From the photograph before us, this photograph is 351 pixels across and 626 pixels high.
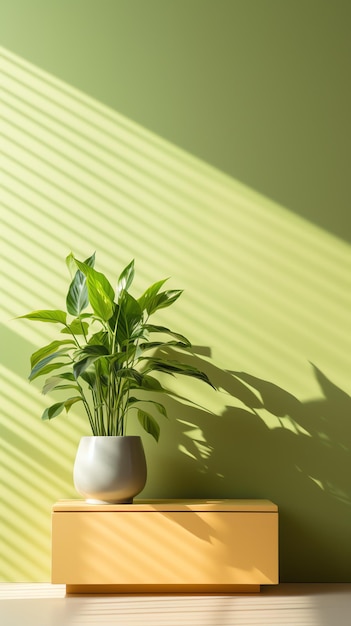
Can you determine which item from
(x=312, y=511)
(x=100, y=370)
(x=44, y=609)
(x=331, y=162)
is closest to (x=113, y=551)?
(x=44, y=609)

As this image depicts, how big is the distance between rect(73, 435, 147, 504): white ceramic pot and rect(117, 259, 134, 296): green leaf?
1.95 feet

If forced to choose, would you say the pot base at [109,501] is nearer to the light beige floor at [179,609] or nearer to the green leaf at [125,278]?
the light beige floor at [179,609]

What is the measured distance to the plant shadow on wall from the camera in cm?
341

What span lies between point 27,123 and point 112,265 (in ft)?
2.47

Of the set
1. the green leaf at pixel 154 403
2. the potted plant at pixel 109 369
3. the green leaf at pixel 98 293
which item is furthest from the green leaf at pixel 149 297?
the green leaf at pixel 154 403

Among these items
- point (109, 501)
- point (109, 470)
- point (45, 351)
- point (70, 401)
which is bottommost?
point (109, 501)

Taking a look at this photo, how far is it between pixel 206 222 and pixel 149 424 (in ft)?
3.08

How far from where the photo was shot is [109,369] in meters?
3.11

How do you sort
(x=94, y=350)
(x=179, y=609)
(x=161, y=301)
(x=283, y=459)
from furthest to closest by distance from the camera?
1. (x=283, y=459)
2. (x=161, y=301)
3. (x=94, y=350)
4. (x=179, y=609)

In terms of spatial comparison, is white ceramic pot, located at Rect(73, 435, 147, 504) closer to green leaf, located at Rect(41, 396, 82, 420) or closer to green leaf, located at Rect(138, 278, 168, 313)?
green leaf, located at Rect(41, 396, 82, 420)

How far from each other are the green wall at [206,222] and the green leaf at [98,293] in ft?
1.36

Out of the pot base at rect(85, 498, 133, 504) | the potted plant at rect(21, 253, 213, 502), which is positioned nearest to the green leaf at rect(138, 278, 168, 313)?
the potted plant at rect(21, 253, 213, 502)

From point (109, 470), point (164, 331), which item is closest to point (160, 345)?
point (164, 331)

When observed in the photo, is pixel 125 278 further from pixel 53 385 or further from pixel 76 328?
pixel 53 385
